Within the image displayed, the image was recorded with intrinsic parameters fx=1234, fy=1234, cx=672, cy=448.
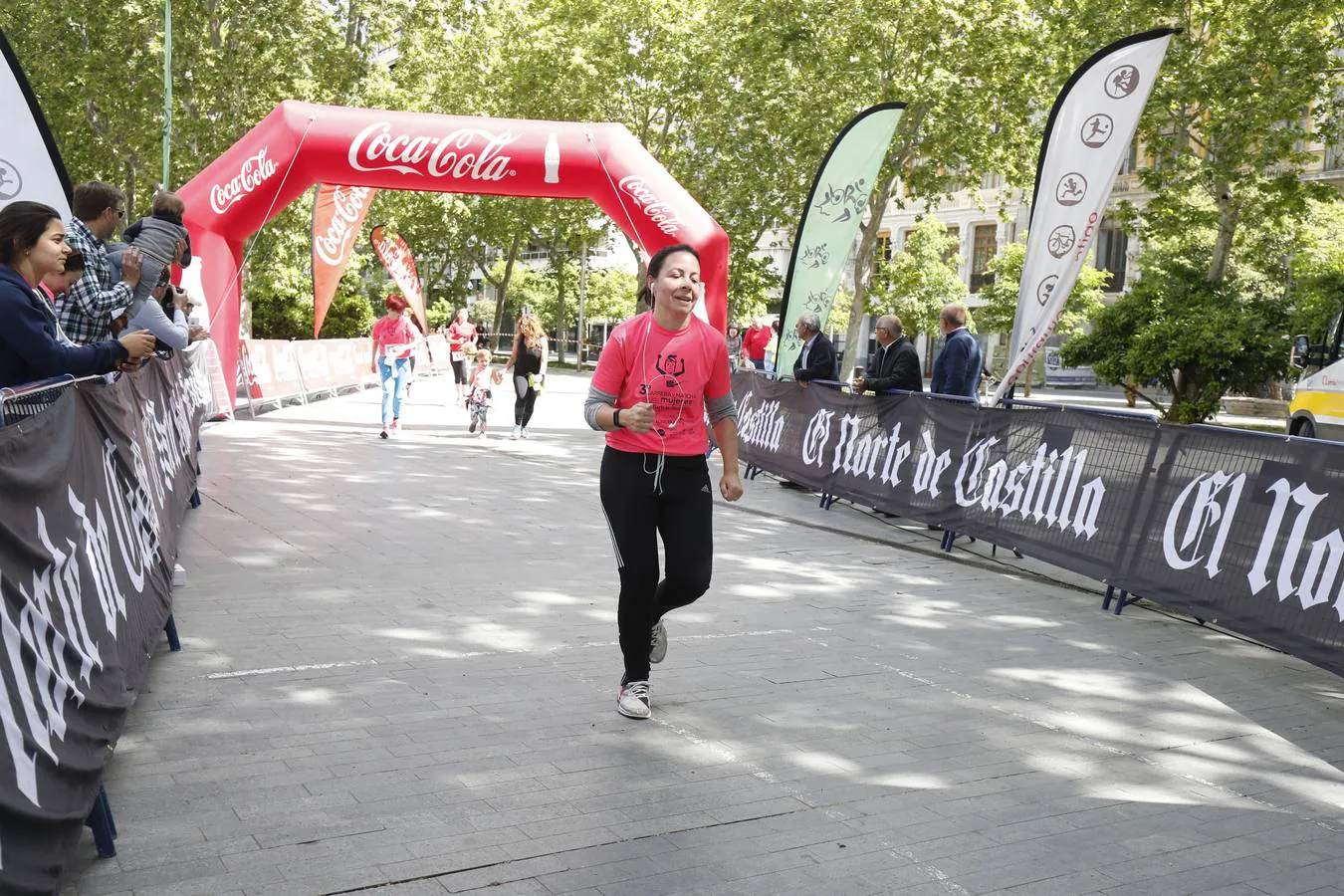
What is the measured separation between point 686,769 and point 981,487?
593cm

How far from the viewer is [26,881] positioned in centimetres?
297

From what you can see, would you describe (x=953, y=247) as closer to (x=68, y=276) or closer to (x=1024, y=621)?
(x=1024, y=621)

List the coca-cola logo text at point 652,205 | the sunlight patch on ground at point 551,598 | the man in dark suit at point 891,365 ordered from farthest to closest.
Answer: the coca-cola logo text at point 652,205
the man in dark suit at point 891,365
the sunlight patch on ground at point 551,598

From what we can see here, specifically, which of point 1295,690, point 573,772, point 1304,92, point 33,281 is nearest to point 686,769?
point 573,772

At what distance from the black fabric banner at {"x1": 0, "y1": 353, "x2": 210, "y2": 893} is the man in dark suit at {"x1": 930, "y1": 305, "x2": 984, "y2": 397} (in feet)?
27.3

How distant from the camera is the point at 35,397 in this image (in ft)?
15.9

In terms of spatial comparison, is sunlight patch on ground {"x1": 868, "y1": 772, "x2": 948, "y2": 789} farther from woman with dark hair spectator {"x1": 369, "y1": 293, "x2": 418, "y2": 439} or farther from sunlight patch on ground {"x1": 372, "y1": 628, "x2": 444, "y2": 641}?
woman with dark hair spectator {"x1": 369, "y1": 293, "x2": 418, "y2": 439}

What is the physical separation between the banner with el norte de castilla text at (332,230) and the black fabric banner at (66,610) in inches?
749

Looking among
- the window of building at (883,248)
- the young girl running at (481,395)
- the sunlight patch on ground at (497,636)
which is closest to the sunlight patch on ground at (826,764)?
the sunlight patch on ground at (497,636)

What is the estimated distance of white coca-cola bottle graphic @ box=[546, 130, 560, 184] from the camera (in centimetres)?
1614

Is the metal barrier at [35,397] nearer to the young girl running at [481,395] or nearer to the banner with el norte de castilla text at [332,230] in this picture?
the young girl running at [481,395]

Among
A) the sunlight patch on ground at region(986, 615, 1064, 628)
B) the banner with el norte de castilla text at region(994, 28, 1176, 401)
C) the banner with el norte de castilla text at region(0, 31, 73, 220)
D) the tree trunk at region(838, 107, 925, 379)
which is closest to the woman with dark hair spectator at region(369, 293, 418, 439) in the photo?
the banner with el norte de castilla text at region(0, 31, 73, 220)

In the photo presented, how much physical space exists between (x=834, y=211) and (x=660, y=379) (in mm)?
10641

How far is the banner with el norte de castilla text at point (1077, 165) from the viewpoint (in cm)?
1056
